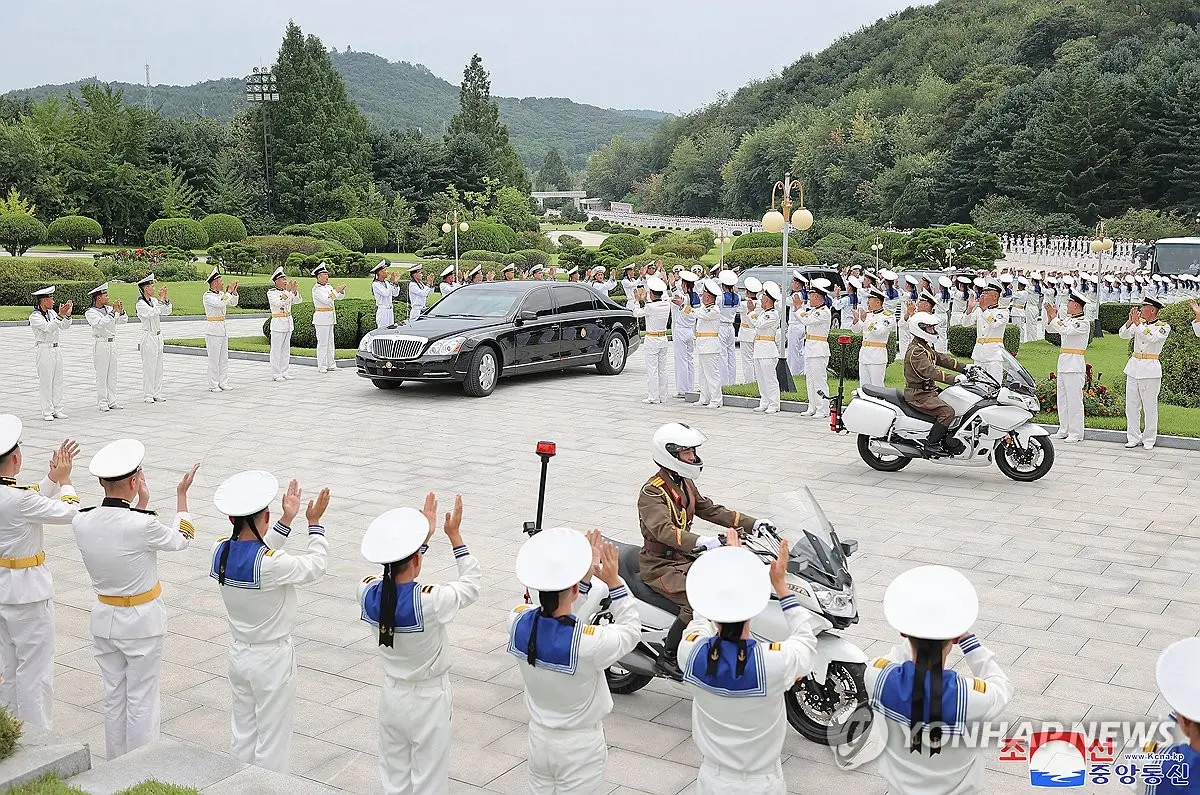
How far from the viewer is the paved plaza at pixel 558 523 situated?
5.89 m

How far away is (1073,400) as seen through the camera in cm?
1318

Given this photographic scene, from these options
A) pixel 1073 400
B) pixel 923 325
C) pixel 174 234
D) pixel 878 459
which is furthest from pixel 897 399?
pixel 174 234

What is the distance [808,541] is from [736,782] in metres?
2.05

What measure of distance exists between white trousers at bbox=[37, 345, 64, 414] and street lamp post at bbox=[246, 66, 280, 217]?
49961mm

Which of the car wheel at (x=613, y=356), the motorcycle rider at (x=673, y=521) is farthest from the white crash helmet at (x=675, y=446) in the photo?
the car wheel at (x=613, y=356)

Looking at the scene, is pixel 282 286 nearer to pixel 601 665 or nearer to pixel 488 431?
pixel 488 431

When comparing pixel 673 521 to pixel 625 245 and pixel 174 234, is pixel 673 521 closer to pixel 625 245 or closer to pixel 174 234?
pixel 625 245

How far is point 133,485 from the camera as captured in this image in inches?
216

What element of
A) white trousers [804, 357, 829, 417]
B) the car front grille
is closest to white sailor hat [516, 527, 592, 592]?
white trousers [804, 357, 829, 417]

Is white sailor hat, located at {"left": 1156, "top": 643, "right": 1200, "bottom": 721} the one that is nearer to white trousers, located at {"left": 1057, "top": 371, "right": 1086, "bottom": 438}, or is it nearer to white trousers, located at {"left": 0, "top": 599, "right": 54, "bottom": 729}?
white trousers, located at {"left": 0, "top": 599, "right": 54, "bottom": 729}

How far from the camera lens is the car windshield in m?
17.2

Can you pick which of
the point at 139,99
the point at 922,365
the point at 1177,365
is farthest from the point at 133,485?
the point at 139,99

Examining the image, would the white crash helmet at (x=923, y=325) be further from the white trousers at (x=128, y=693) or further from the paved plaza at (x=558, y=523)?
the white trousers at (x=128, y=693)

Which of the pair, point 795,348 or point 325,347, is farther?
point 325,347
